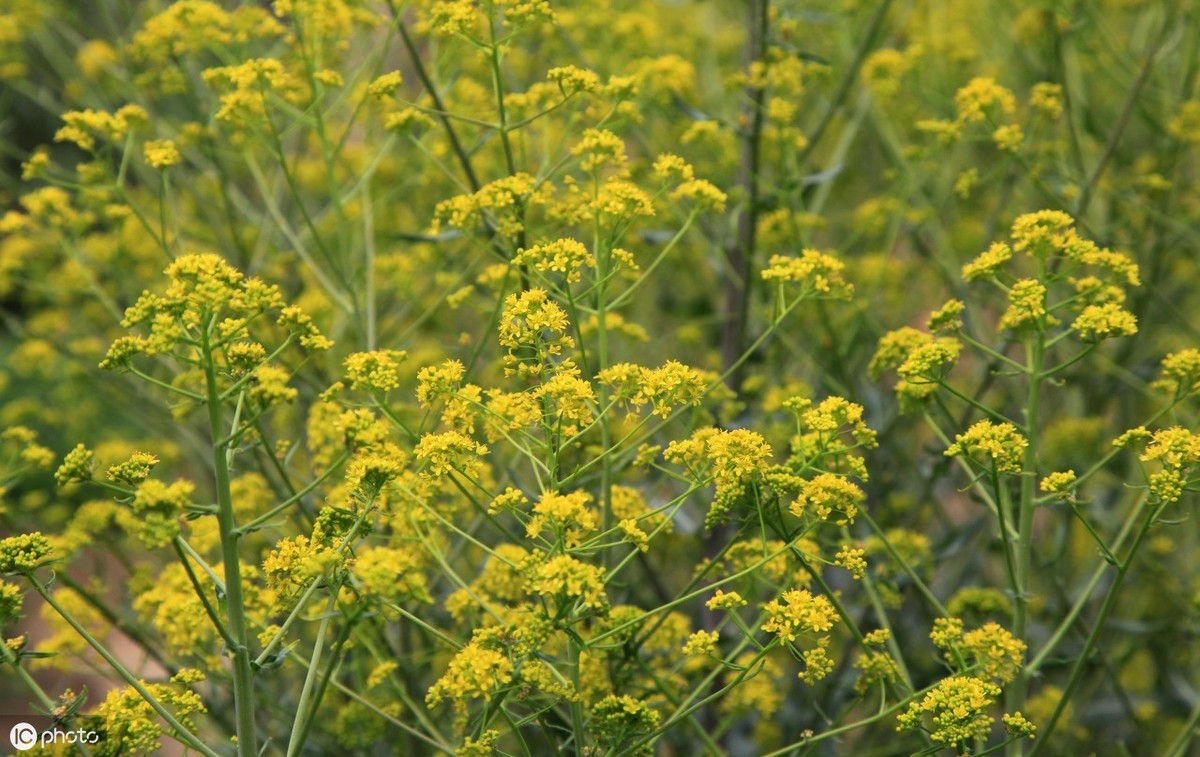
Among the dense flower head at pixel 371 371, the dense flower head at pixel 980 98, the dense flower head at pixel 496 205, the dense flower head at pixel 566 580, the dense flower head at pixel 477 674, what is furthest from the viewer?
the dense flower head at pixel 980 98

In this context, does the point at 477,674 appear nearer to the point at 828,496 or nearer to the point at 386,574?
the point at 386,574

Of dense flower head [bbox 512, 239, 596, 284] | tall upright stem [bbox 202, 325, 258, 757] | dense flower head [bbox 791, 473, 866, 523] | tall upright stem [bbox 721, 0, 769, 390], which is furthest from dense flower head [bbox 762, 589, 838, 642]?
tall upright stem [bbox 721, 0, 769, 390]

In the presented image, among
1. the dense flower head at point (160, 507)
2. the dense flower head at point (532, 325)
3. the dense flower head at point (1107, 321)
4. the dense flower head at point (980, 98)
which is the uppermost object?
the dense flower head at point (980, 98)

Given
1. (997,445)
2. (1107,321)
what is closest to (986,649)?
(997,445)

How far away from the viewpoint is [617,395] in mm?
2100

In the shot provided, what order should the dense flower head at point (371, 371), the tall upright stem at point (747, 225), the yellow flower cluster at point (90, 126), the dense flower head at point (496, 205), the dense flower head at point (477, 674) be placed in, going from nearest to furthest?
the dense flower head at point (477, 674)
the dense flower head at point (371, 371)
the dense flower head at point (496, 205)
the yellow flower cluster at point (90, 126)
the tall upright stem at point (747, 225)

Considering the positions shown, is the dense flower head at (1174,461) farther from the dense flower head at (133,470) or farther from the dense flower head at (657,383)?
the dense flower head at (133,470)

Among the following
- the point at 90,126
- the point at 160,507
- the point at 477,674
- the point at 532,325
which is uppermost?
the point at 90,126

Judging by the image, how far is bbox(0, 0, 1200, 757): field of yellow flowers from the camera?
2.03 meters

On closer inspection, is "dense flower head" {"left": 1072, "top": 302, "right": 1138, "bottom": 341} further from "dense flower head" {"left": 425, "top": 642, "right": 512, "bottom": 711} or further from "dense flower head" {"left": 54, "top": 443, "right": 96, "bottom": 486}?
"dense flower head" {"left": 54, "top": 443, "right": 96, "bottom": 486}

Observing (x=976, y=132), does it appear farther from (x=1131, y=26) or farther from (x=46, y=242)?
(x=46, y=242)

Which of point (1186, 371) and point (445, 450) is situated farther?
point (1186, 371)

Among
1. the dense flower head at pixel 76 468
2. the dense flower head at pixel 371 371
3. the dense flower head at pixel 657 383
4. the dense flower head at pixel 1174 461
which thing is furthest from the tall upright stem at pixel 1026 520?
the dense flower head at pixel 76 468

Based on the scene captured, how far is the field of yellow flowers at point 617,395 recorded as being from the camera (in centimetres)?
203
